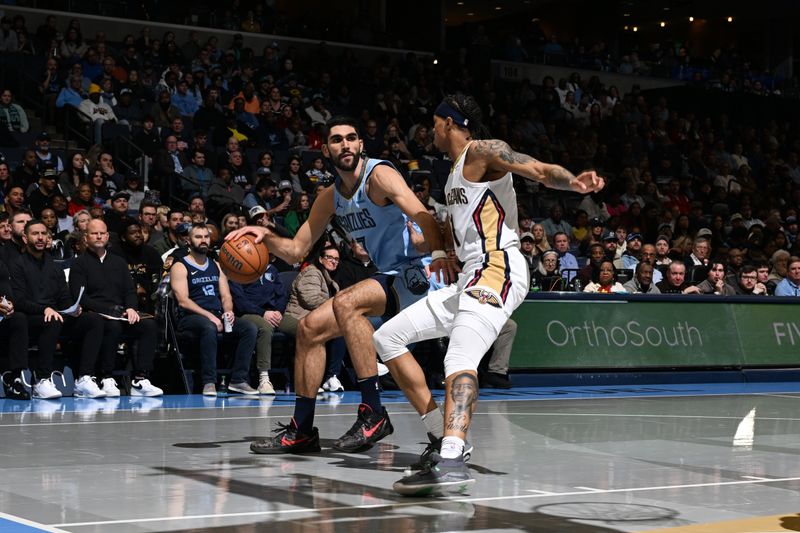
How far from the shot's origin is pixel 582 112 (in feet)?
96.6

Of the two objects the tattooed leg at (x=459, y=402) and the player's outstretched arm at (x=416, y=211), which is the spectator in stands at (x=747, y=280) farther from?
the tattooed leg at (x=459, y=402)

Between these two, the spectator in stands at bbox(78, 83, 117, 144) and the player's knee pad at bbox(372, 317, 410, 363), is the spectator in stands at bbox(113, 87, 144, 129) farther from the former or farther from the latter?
the player's knee pad at bbox(372, 317, 410, 363)

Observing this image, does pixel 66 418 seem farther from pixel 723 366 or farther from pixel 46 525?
pixel 723 366

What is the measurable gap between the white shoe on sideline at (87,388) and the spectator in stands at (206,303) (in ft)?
3.82

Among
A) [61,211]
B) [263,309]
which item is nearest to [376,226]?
[263,309]

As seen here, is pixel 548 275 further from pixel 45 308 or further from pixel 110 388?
pixel 45 308

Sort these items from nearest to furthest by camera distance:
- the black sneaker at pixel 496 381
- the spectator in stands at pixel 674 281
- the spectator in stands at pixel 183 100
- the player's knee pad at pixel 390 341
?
the player's knee pad at pixel 390 341 < the black sneaker at pixel 496 381 < the spectator in stands at pixel 674 281 < the spectator in stands at pixel 183 100

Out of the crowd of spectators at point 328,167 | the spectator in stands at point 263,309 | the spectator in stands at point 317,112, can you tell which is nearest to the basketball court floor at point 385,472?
the spectator in stands at point 263,309

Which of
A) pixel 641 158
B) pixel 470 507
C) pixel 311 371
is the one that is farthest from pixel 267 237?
pixel 641 158

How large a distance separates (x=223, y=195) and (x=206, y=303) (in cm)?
584

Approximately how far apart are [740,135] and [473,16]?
1559 cm

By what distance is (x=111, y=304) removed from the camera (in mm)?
12359

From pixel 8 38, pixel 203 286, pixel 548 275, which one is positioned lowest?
pixel 203 286

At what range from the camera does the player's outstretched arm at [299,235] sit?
25.7ft
